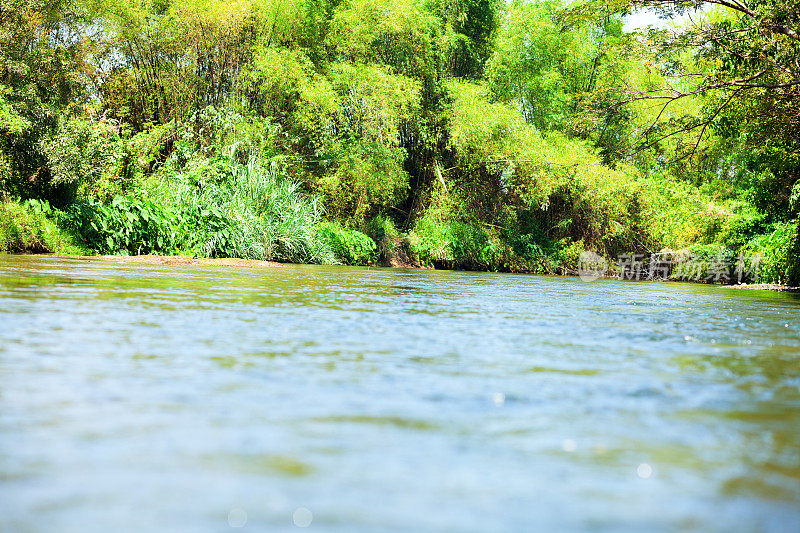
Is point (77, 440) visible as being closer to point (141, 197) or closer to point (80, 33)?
point (141, 197)

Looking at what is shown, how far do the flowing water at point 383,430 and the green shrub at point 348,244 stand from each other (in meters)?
14.6

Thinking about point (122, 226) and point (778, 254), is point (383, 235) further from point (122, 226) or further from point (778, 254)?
point (778, 254)

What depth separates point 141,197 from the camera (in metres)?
15.3

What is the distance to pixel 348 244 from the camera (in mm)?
19391

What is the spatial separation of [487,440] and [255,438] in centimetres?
54

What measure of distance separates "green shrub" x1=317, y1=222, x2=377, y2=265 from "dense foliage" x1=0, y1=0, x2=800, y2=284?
0.07 meters

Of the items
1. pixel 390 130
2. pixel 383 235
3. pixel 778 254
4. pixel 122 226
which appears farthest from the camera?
pixel 390 130

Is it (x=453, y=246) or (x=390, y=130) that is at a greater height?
(x=390, y=130)

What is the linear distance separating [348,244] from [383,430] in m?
17.6

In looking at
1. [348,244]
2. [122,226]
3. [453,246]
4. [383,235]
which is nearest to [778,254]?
[453,246]

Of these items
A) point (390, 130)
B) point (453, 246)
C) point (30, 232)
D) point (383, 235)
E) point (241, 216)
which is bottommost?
point (30, 232)

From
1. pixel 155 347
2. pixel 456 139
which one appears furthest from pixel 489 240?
pixel 155 347

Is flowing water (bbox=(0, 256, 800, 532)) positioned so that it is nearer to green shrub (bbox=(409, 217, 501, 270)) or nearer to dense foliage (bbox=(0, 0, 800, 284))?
dense foliage (bbox=(0, 0, 800, 284))

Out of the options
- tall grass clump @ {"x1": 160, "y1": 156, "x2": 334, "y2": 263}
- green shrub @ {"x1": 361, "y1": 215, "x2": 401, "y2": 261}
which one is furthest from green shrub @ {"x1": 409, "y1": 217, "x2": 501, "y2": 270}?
tall grass clump @ {"x1": 160, "y1": 156, "x2": 334, "y2": 263}
